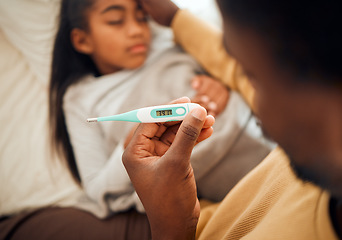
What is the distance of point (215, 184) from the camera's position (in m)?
0.68

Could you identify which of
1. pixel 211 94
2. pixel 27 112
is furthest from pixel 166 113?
pixel 27 112

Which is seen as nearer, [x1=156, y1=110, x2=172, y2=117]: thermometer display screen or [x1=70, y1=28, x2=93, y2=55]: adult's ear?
[x1=156, y1=110, x2=172, y2=117]: thermometer display screen

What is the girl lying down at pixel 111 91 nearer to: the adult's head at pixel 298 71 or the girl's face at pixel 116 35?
the girl's face at pixel 116 35

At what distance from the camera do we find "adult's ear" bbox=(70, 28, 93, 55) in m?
0.85

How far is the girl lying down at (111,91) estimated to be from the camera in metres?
0.73

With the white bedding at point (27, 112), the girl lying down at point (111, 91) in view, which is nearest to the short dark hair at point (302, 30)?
the girl lying down at point (111, 91)

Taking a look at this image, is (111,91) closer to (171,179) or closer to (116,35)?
(116,35)

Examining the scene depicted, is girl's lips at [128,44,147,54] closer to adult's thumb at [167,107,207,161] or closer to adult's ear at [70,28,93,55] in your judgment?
adult's ear at [70,28,93,55]

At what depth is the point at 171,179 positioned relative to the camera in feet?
1.31

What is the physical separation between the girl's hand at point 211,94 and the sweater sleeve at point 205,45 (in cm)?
3

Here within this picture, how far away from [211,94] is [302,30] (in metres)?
0.55

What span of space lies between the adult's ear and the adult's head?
2.15 ft

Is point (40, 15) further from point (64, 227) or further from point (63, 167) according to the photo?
point (64, 227)

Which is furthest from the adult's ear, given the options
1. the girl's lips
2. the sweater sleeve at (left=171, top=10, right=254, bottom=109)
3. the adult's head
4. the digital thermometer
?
the adult's head
